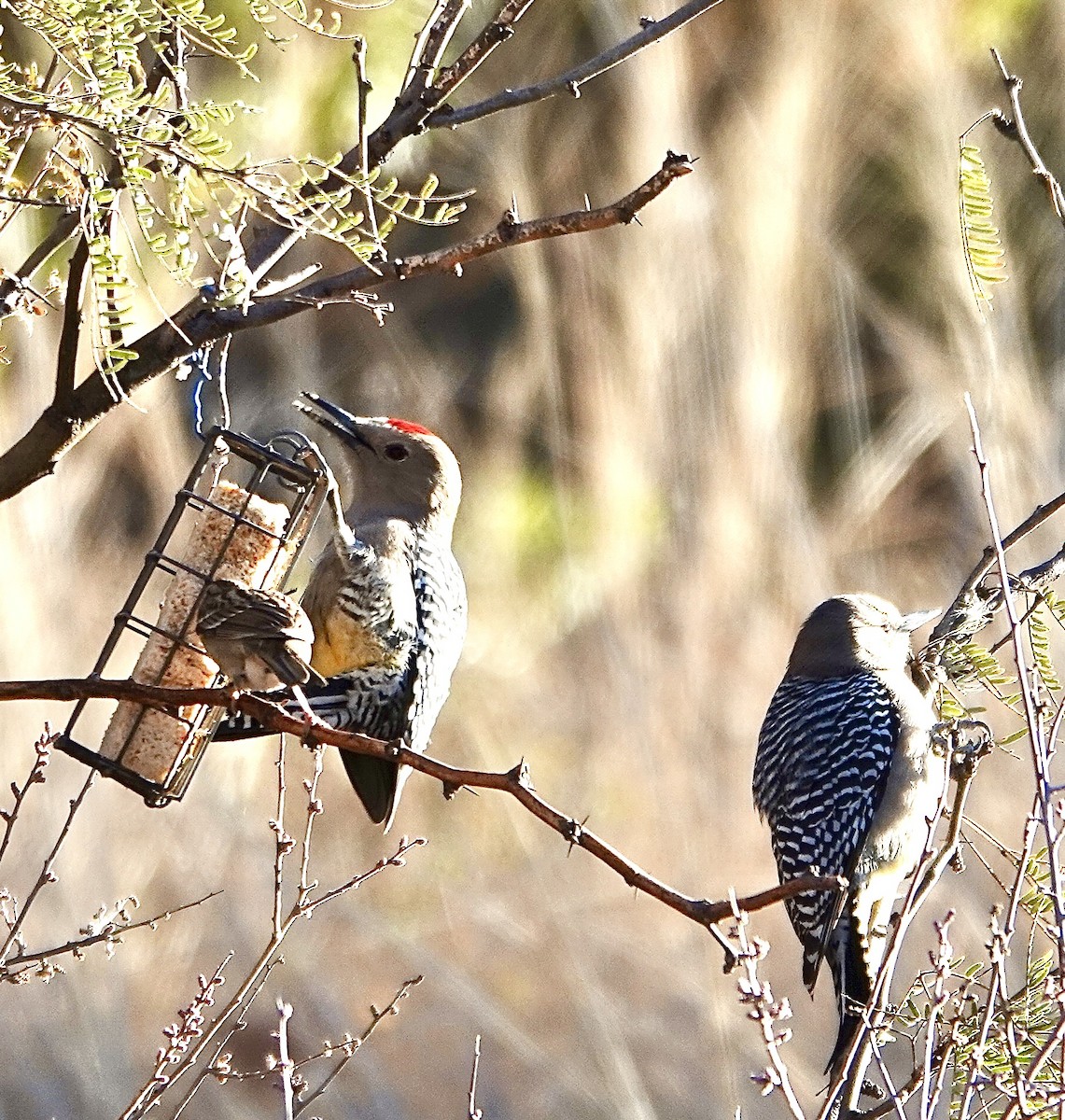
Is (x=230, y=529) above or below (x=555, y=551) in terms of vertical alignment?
below

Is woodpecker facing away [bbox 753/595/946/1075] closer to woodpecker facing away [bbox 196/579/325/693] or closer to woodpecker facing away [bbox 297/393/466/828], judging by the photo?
woodpecker facing away [bbox 297/393/466/828]

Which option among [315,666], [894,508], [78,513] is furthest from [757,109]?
[315,666]

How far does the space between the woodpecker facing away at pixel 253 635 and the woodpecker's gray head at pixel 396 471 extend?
1.47 meters

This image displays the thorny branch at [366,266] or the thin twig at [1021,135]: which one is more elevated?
the thin twig at [1021,135]

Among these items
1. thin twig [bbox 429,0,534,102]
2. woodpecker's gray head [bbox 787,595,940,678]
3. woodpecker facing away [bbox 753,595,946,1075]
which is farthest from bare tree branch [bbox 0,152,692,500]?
woodpecker's gray head [bbox 787,595,940,678]

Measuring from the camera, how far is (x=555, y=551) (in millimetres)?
8422

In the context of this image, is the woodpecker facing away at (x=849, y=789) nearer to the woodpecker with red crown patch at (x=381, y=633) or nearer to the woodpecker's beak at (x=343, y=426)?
the woodpecker with red crown patch at (x=381, y=633)

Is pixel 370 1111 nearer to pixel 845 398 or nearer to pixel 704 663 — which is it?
pixel 704 663

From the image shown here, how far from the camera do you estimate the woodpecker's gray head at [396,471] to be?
411 centimetres

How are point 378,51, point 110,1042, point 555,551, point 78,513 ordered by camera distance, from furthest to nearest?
point 555,551 < point 378,51 < point 78,513 < point 110,1042

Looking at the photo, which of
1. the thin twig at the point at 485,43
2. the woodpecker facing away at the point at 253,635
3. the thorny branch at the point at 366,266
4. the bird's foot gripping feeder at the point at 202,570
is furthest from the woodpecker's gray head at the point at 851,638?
the thin twig at the point at 485,43

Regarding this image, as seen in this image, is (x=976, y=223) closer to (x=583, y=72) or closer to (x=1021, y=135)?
(x=1021, y=135)

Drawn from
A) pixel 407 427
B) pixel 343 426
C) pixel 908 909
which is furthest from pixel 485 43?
pixel 407 427

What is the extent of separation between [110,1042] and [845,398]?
439 cm
